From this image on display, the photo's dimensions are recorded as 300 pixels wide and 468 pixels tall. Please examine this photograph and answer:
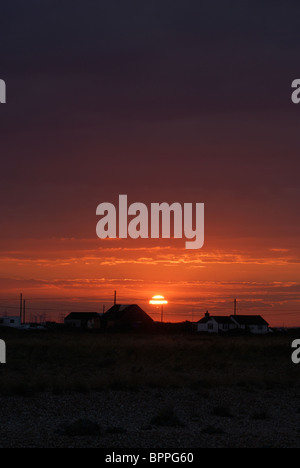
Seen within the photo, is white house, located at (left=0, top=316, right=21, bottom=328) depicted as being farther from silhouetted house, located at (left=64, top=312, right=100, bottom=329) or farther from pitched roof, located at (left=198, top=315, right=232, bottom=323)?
pitched roof, located at (left=198, top=315, right=232, bottom=323)

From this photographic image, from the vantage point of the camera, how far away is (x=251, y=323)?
14125cm

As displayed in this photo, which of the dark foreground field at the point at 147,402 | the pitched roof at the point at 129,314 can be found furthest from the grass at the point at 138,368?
the pitched roof at the point at 129,314

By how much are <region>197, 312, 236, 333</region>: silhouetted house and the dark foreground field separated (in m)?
99.3

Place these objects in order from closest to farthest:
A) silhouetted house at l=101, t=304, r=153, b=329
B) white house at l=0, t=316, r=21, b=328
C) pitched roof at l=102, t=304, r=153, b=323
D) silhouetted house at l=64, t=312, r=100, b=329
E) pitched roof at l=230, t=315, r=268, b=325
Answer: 1. silhouetted house at l=101, t=304, r=153, b=329
2. pitched roof at l=102, t=304, r=153, b=323
3. silhouetted house at l=64, t=312, r=100, b=329
4. pitched roof at l=230, t=315, r=268, b=325
5. white house at l=0, t=316, r=21, b=328

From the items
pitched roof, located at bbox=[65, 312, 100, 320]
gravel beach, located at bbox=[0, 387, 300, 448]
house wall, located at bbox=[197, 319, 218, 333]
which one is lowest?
house wall, located at bbox=[197, 319, 218, 333]

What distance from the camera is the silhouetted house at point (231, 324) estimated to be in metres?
140

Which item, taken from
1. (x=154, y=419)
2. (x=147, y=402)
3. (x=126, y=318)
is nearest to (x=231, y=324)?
(x=126, y=318)

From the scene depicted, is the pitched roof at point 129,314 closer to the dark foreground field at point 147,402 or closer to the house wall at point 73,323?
the house wall at point 73,323

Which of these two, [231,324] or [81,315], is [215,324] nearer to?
[231,324]

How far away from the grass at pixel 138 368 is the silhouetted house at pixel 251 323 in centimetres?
9114

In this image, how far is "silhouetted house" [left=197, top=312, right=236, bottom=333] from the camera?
139750mm

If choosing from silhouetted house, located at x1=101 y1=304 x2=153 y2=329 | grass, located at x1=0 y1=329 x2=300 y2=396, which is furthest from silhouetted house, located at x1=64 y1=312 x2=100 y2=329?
grass, located at x1=0 y1=329 x2=300 y2=396

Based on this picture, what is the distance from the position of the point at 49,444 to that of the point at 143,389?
11.7 metres

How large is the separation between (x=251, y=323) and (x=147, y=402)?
121732 mm
